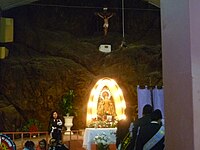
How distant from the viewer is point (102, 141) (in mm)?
10430

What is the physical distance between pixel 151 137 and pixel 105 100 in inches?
461

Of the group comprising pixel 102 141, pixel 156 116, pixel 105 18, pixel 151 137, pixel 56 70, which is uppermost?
pixel 105 18

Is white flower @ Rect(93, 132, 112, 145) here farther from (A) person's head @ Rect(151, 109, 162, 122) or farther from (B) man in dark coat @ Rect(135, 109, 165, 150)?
(B) man in dark coat @ Rect(135, 109, 165, 150)

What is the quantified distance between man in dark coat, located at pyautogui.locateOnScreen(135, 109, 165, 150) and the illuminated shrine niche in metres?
11.4

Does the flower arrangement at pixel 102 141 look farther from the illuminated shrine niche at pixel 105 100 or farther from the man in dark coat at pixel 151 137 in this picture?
the man in dark coat at pixel 151 137

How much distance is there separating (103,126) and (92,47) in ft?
22.3

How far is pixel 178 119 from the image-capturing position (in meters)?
1.43

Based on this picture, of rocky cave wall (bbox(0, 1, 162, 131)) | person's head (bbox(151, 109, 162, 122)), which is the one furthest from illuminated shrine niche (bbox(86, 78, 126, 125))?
person's head (bbox(151, 109, 162, 122))

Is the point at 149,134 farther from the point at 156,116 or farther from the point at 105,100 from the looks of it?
the point at 105,100

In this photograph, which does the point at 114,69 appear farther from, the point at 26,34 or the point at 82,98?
the point at 26,34

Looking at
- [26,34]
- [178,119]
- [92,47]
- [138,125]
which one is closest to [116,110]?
[92,47]

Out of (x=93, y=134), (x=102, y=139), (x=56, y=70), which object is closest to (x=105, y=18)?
(x=56, y=70)

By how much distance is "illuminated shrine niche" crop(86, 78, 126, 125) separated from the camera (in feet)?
50.5

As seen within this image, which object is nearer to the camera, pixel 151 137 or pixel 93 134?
pixel 151 137
